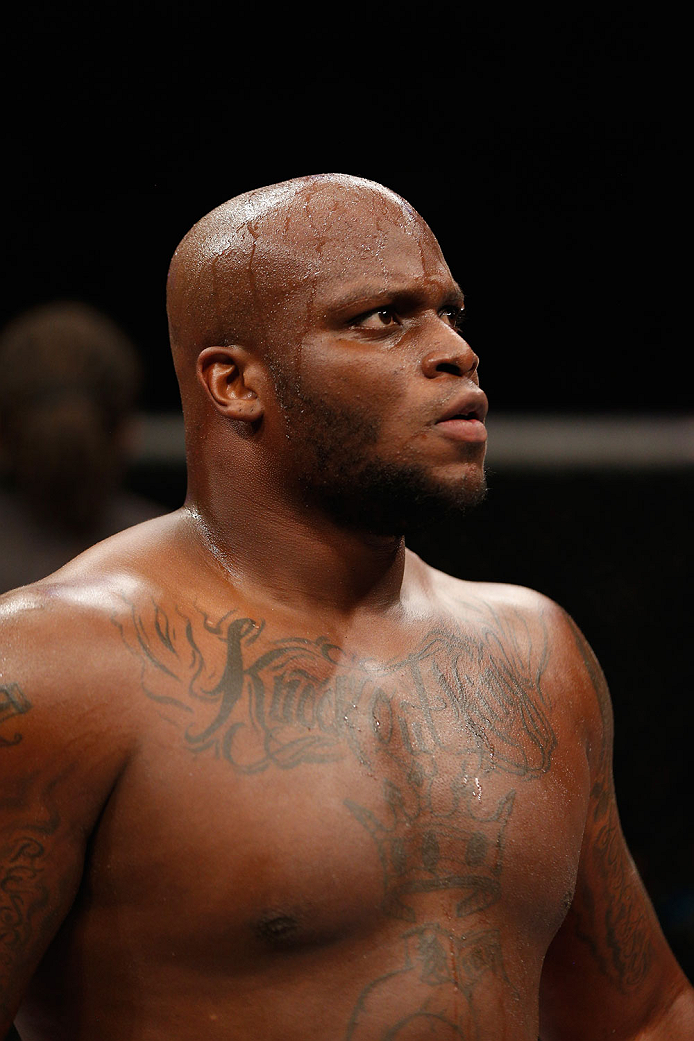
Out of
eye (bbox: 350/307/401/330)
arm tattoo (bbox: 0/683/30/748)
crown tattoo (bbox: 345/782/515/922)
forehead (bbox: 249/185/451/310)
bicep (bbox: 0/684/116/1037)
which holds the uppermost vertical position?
forehead (bbox: 249/185/451/310)

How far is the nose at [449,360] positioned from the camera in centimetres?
142

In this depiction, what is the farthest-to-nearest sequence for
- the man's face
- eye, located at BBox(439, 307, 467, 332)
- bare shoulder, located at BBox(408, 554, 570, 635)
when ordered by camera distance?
1. bare shoulder, located at BBox(408, 554, 570, 635)
2. eye, located at BBox(439, 307, 467, 332)
3. the man's face

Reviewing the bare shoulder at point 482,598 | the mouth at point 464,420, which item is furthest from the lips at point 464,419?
the bare shoulder at point 482,598

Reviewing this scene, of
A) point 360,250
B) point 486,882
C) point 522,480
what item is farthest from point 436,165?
point 486,882

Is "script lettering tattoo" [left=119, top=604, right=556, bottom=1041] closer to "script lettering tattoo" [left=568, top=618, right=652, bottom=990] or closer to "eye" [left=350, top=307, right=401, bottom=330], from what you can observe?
"script lettering tattoo" [left=568, top=618, right=652, bottom=990]

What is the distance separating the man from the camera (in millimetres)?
1288

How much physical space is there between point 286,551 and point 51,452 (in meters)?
0.66

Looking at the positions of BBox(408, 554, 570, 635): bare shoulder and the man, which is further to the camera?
BBox(408, 554, 570, 635): bare shoulder

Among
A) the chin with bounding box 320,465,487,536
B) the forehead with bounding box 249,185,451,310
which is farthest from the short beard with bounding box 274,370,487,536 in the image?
the forehead with bounding box 249,185,451,310

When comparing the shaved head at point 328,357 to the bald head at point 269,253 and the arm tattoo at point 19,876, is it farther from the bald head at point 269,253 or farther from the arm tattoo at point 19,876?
the arm tattoo at point 19,876

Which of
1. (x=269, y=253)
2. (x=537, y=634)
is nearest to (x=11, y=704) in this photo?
(x=269, y=253)

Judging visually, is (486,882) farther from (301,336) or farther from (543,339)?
(543,339)

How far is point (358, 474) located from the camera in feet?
4.69

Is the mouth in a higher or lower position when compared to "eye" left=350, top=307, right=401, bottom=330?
lower
